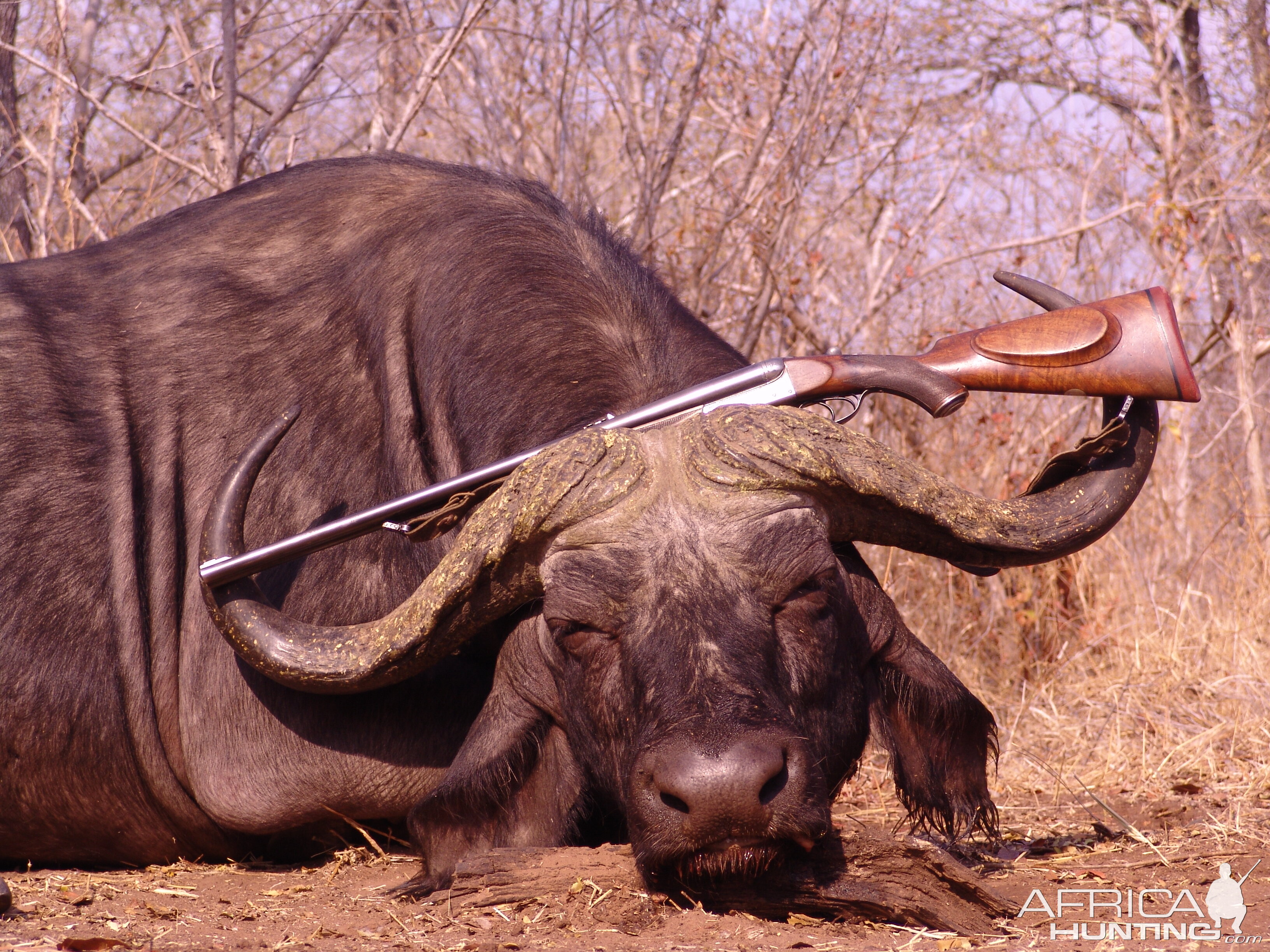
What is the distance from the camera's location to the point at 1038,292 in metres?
3.35

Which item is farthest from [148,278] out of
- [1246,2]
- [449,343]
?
[1246,2]

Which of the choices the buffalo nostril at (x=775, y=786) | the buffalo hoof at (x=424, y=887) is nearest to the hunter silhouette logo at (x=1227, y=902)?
the buffalo nostril at (x=775, y=786)

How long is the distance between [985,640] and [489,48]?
4112 millimetres

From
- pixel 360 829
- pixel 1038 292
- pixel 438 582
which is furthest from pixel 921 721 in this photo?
pixel 360 829

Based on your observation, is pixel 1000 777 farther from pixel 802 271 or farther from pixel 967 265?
pixel 967 265

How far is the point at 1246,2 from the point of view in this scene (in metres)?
10.8

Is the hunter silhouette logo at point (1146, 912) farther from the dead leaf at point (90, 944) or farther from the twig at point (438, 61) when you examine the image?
the twig at point (438, 61)

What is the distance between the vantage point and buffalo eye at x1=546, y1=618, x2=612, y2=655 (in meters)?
2.89

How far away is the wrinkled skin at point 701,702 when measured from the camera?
2.55 meters

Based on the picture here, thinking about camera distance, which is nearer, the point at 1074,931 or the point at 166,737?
the point at 1074,931

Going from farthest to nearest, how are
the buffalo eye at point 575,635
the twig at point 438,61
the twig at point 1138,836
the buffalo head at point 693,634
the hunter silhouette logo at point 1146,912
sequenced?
the twig at point 438,61 → the twig at point 1138,836 → the buffalo eye at point 575,635 → the hunter silhouette logo at point 1146,912 → the buffalo head at point 693,634

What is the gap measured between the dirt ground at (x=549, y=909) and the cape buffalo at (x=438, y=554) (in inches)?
6.3

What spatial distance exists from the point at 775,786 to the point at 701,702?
220 mm

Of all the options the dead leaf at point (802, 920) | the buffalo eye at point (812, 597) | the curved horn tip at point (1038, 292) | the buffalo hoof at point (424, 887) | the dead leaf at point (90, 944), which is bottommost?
the dead leaf at point (802, 920)
